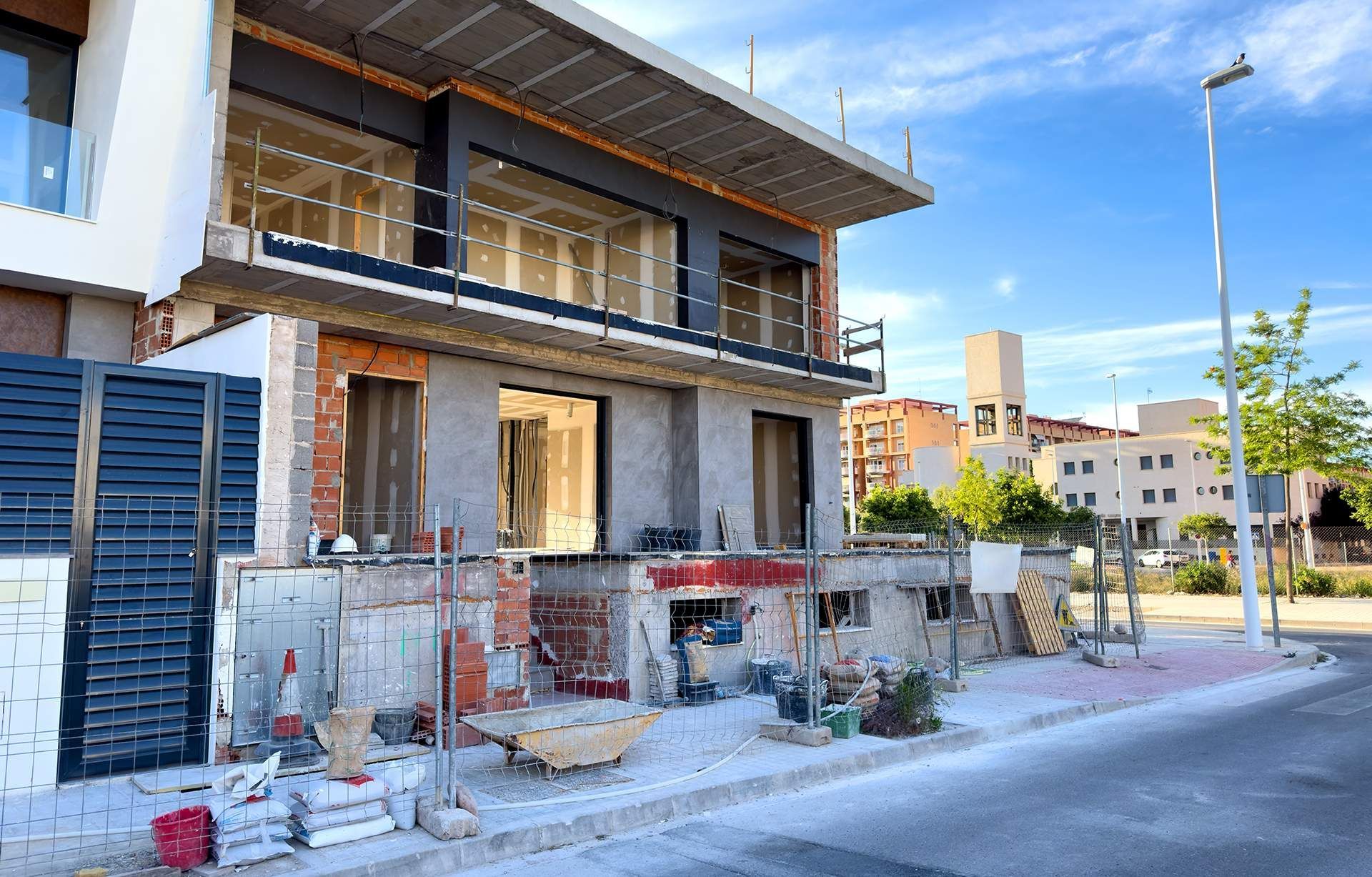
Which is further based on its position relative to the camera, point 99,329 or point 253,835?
point 99,329

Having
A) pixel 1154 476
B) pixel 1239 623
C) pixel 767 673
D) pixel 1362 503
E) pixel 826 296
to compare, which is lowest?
pixel 1239 623

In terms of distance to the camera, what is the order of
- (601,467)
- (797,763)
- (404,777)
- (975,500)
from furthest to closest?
(975,500) → (601,467) → (797,763) → (404,777)

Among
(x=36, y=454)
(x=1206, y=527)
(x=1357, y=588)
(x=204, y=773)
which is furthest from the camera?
(x=1206, y=527)

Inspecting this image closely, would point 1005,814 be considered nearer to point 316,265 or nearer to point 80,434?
point 80,434

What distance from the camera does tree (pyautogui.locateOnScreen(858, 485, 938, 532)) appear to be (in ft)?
171

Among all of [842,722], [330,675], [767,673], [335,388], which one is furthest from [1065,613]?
[330,675]

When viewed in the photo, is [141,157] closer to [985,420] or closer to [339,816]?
[339,816]

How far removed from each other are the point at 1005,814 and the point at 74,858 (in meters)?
6.24

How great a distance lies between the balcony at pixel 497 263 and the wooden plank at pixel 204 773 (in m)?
5.39

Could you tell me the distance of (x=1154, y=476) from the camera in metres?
75.1

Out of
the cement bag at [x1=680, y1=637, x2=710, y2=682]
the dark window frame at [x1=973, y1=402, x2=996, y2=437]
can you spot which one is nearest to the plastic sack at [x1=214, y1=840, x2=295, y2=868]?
the cement bag at [x1=680, y1=637, x2=710, y2=682]

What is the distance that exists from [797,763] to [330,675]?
4430 mm

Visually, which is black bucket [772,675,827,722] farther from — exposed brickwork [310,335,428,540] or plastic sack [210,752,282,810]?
exposed brickwork [310,335,428,540]

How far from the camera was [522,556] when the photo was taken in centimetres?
1047
